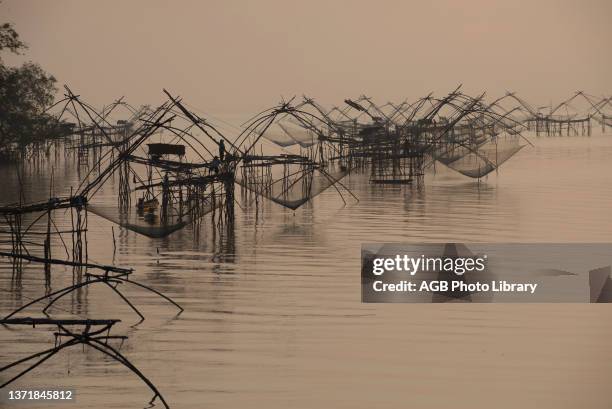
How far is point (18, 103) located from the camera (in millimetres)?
28656

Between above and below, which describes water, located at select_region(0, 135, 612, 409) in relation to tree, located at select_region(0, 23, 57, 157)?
below

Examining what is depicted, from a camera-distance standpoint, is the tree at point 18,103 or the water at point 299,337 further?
the tree at point 18,103

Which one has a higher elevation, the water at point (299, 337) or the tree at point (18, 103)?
the tree at point (18, 103)

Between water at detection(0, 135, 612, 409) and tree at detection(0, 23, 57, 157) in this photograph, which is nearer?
water at detection(0, 135, 612, 409)

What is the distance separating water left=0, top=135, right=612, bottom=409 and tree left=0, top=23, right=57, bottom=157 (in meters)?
12.2

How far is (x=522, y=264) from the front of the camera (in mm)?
11688

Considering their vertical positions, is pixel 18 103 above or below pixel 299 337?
above

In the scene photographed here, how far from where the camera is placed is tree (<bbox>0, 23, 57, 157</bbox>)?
83.9 feet

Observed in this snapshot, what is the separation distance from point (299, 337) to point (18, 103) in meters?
21.6

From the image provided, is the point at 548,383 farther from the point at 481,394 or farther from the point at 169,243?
the point at 169,243

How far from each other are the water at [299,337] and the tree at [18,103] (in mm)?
12202

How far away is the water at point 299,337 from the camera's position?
7.09m

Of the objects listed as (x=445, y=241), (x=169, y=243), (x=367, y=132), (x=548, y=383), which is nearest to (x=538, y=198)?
(x=367, y=132)

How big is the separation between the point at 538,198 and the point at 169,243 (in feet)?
29.9
